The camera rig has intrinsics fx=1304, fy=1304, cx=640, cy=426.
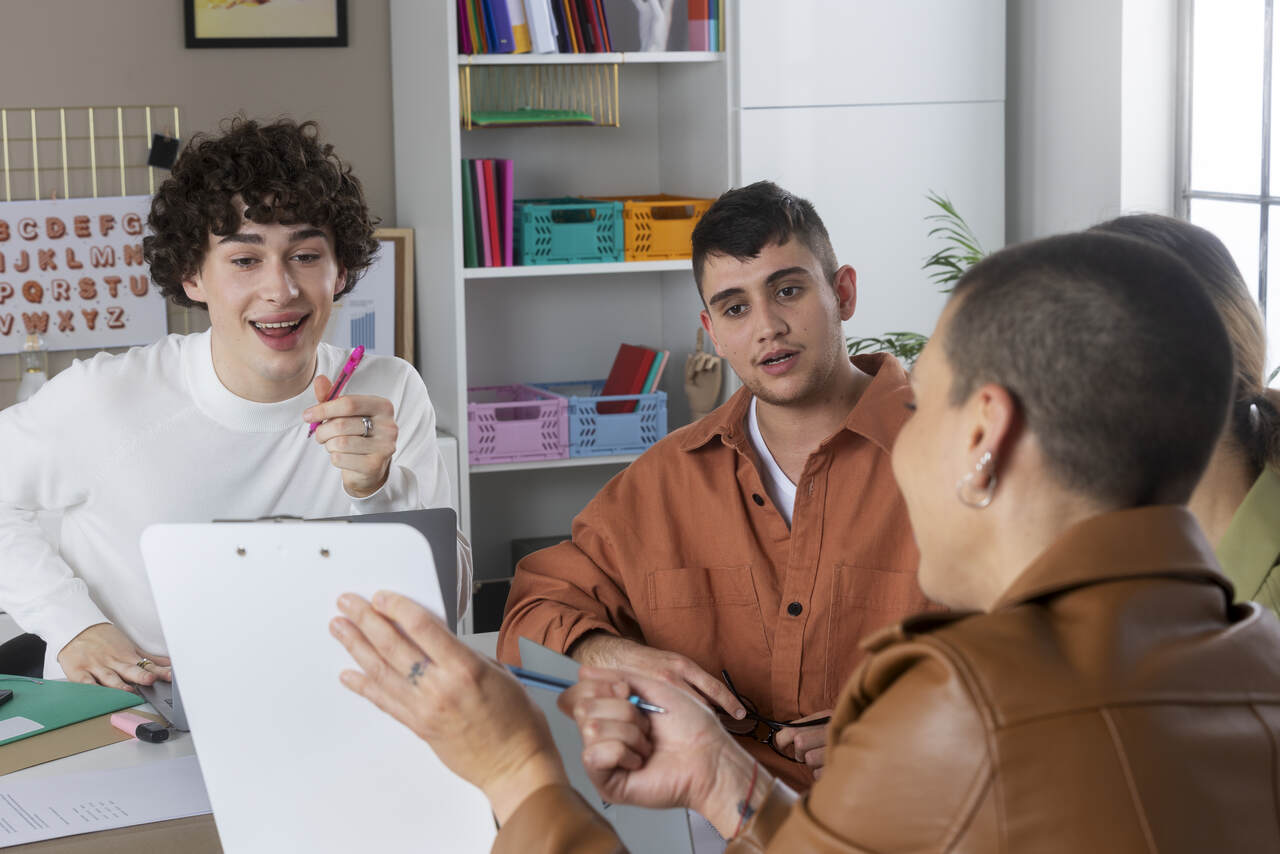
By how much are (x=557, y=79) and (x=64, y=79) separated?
1229 millimetres

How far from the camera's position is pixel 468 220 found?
314 cm

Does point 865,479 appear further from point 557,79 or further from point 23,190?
point 23,190

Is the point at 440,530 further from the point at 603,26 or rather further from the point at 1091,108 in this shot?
the point at 1091,108

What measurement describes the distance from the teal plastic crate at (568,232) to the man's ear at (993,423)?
2.40 metres

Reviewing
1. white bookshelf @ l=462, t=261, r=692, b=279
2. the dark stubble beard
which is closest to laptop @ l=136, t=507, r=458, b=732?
the dark stubble beard

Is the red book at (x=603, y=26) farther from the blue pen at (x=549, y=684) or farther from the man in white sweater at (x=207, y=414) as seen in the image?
the blue pen at (x=549, y=684)

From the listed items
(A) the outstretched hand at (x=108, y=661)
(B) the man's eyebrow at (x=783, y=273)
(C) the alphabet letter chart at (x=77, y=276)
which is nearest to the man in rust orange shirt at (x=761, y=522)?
(B) the man's eyebrow at (x=783, y=273)

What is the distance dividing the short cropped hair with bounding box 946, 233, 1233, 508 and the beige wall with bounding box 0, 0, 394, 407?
2.81 m

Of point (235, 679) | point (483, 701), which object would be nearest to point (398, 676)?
point (483, 701)

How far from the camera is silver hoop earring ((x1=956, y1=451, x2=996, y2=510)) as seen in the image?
0.87m

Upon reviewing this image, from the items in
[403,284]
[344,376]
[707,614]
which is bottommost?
[707,614]

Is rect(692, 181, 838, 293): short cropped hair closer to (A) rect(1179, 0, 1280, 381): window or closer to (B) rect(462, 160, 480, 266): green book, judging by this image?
(B) rect(462, 160, 480, 266): green book

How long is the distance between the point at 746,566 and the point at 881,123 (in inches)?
71.2

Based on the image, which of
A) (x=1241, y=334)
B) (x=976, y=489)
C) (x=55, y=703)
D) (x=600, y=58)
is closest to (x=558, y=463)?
(x=600, y=58)
